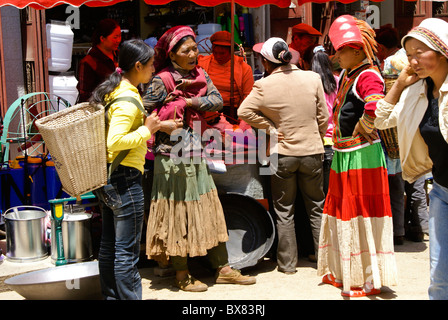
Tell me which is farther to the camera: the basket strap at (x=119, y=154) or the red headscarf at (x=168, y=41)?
the red headscarf at (x=168, y=41)

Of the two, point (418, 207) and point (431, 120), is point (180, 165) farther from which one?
point (418, 207)

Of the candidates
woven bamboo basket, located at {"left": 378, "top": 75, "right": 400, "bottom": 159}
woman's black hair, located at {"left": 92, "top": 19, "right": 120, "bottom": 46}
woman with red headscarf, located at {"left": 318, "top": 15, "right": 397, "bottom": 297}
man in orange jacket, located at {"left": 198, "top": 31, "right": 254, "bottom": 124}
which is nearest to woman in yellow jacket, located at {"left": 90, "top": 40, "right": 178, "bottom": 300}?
woman with red headscarf, located at {"left": 318, "top": 15, "right": 397, "bottom": 297}

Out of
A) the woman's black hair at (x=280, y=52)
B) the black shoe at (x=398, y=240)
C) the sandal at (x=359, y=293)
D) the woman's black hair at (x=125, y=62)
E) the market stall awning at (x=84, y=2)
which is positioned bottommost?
the sandal at (x=359, y=293)

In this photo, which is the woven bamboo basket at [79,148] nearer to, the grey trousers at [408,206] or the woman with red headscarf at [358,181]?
the woman with red headscarf at [358,181]

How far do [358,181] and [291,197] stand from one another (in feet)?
2.90

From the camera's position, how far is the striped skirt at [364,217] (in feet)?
13.5

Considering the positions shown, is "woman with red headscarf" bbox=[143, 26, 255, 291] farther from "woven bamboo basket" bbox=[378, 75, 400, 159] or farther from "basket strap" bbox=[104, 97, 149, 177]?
"woven bamboo basket" bbox=[378, 75, 400, 159]

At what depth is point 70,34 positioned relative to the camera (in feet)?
24.8

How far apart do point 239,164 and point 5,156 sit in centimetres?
294

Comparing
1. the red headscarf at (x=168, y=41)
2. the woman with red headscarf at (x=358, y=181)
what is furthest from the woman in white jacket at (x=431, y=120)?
the red headscarf at (x=168, y=41)

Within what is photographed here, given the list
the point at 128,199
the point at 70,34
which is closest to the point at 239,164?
the point at 128,199

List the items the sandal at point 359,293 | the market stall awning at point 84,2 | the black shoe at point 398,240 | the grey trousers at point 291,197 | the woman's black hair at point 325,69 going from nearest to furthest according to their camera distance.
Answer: the sandal at point 359,293
the market stall awning at point 84,2
the grey trousers at point 291,197
the woman's black hair at point 325,69
the black shoe at point 398,240

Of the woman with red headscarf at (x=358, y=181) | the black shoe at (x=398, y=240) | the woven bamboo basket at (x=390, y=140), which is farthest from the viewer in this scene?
the black shoe at (x=398, y=240)

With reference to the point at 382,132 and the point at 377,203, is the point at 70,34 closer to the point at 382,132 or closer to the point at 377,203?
the point at 382,132
